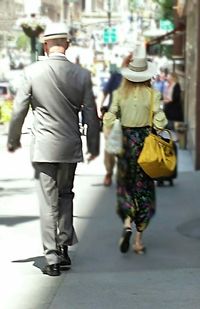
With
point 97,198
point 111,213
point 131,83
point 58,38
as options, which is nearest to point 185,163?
point 97,198

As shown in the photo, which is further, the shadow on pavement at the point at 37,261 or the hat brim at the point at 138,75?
the hat brim at the point at 138,75

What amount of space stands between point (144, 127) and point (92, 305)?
2.14 m

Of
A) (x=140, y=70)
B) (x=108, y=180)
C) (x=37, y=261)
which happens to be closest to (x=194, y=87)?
(x=108, y=180)

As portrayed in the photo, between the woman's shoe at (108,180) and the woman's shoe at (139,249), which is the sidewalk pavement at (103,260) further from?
the woman's shoe at (108,180)

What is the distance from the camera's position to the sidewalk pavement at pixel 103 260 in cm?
604

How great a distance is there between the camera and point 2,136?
20734 mm

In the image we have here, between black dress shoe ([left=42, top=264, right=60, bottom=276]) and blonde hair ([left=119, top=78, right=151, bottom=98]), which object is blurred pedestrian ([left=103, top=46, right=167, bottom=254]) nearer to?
blonde hair ([left=119, top=78, right=151, bottom=98])

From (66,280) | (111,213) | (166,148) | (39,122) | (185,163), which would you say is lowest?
(185,163)

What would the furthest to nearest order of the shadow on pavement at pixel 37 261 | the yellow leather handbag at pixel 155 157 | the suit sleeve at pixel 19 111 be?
the yellow leather handbag at pixel 155 157, the shadow on pavement at pixel 37 261, the suit sleeve at pixel 19 111

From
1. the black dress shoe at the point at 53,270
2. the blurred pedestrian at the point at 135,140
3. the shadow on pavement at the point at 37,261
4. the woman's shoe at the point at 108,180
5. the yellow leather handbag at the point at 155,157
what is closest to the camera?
the black dress shoe at the point at 53,270

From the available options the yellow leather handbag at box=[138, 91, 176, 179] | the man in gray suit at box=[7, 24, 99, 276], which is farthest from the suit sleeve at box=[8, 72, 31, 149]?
the yellow leather handbag at box=[138, 91, 176, 179]

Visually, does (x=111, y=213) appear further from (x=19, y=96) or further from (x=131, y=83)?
(x=19, y=96)

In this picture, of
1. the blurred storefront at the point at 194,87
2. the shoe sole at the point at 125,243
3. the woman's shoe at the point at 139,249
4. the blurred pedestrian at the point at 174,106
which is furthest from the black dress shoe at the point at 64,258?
the blurred pedestrian at the point at 174,106

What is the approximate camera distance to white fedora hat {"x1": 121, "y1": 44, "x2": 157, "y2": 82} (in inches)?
298
